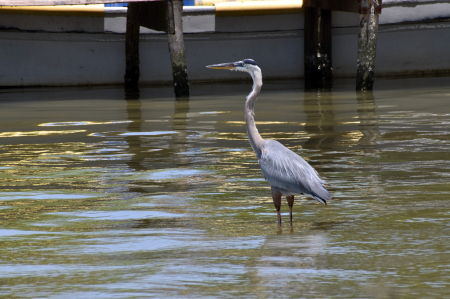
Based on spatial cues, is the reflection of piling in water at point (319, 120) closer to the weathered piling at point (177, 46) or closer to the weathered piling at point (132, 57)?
the weathered piling at point (177, 46)

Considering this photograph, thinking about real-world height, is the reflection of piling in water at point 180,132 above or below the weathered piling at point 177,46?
below

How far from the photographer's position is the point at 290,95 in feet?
39.1

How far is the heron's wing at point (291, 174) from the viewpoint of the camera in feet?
12.6

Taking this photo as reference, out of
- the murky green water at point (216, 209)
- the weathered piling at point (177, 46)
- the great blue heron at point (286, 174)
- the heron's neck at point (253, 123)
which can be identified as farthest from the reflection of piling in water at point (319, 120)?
the great blue heron at point (286, 174)

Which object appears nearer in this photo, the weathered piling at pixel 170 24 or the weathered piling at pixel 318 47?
the weathered piling at pixel 170 24

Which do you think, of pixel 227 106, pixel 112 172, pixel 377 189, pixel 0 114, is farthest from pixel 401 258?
pixel 0 114

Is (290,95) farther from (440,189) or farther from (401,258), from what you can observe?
(401,258)

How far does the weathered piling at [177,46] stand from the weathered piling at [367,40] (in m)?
3.39

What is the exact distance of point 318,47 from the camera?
586 inches

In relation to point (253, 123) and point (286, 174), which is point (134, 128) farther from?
point (286, 174)

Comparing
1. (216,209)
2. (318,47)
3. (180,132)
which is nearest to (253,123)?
(216,209)

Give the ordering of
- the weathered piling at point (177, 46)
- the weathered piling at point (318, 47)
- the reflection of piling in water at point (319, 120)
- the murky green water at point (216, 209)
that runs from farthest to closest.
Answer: the weathered piling at point (318, 47)
the weathered piling at point (177, 46)
the reflection of piling in water at point (319, 120)
the murky green water at point (216, 209)

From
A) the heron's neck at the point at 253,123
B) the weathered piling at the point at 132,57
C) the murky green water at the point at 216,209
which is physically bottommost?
the murky green water at the point at 216,209

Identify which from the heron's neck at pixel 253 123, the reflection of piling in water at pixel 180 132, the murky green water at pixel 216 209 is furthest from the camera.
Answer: the reflection of piling in water at pixel 180 132
